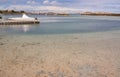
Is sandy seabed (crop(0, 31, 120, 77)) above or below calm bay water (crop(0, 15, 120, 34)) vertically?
above

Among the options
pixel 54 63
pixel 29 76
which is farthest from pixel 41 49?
pixel 29 76

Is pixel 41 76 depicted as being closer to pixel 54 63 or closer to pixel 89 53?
pixel 54 63

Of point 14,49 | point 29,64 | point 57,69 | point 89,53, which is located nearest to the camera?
point 57,69

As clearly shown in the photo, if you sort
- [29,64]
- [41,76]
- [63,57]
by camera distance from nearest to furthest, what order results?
[41,76] → [29,64] → [63,57]

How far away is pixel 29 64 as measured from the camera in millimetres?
13305

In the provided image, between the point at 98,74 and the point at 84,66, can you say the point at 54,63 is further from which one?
the point at 98,74

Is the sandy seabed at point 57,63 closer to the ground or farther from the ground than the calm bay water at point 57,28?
farther from the ground

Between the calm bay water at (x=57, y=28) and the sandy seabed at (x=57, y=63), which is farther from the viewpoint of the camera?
the calm bay water at (x=57, y=28)

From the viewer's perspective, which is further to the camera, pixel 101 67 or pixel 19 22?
pixel 19 22

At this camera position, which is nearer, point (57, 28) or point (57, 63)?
point (57, 63)

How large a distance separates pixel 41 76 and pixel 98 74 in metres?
2.68

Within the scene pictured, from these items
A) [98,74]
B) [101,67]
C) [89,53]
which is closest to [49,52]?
[89,53]

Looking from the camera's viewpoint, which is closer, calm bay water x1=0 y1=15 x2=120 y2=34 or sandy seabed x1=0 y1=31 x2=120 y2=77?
sandy seabed x1=0 y1=31 x2=120 y2=77

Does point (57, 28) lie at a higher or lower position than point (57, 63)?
lower
